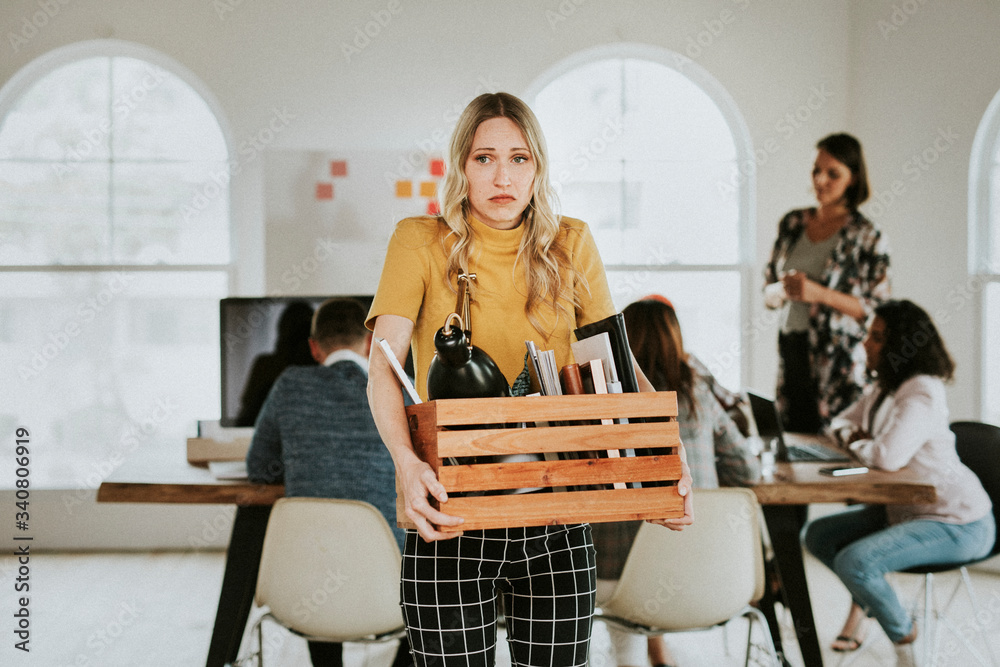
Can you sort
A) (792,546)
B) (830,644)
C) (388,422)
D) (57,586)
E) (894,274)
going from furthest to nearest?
(894,274) < (57,586) < (830,644) < (792,546) < (388,422)

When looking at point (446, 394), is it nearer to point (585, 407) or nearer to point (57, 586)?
point (585, 407)

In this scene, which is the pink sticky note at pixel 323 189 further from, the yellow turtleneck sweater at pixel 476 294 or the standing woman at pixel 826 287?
the yellow turtleneck sweater at pixel 476 294

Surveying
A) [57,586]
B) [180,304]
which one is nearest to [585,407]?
[57,586]

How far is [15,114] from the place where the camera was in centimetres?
435

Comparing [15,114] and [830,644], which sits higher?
[15,114]

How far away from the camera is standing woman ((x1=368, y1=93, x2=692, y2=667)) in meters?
1.20

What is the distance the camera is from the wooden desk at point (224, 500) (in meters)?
2.22

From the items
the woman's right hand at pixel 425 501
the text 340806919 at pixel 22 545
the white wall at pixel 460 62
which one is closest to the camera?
the woman's right hand at pixel 425 501

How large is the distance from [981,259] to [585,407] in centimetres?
347

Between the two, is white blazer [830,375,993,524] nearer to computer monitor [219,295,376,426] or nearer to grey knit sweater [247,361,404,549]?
grey knit sweater [247,361,404,549]

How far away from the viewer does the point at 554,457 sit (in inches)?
45.2

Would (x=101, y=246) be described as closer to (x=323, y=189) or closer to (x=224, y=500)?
(x=323, y=189)

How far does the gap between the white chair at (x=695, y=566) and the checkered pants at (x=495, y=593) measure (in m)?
0.80

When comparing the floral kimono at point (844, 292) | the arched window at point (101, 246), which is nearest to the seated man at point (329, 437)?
the floral kimono at point (844, 292)
